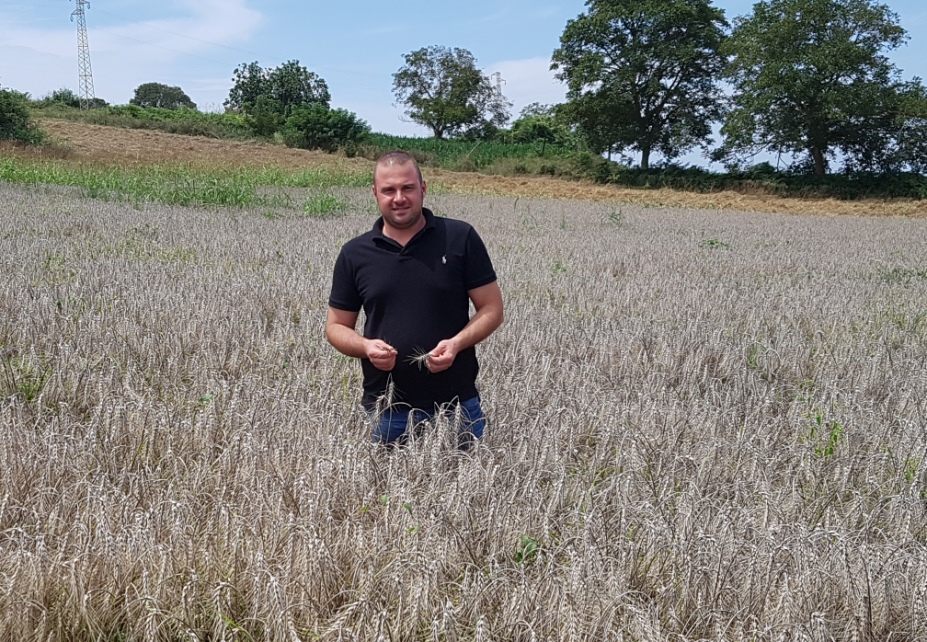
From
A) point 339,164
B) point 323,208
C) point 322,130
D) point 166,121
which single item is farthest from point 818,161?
point 166,121

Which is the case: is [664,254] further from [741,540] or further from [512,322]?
[741,540]

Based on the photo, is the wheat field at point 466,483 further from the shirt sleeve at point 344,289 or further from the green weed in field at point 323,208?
the green weed in field at point 323,208

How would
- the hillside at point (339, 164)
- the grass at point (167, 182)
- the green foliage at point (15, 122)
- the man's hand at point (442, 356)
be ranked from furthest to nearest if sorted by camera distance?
1. the green foliage at point (15, 122)
2. the hillside at point (339, 164)
3. the grass at point (167, 182)
4. the man's hand at point (442, 356)

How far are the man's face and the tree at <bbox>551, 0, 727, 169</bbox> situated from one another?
35560mm

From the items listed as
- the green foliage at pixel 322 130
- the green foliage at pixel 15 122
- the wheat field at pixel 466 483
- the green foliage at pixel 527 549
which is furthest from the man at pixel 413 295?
the green foliage at pixel 322 130

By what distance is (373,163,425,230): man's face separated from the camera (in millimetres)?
2662

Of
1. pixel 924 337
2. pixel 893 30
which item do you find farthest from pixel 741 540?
pixel 893 30

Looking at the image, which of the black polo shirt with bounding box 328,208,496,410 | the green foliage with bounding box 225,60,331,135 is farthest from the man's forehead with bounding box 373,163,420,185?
the green foliage with bounding box 225,60,331,135

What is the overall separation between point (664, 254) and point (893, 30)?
92.1ft

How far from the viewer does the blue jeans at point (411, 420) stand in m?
2.87

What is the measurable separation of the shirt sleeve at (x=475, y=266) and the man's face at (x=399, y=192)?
0.24 meters

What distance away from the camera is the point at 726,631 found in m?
1.86

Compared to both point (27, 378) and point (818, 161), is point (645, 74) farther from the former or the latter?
point (27, 378)

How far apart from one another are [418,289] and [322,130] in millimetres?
39708
